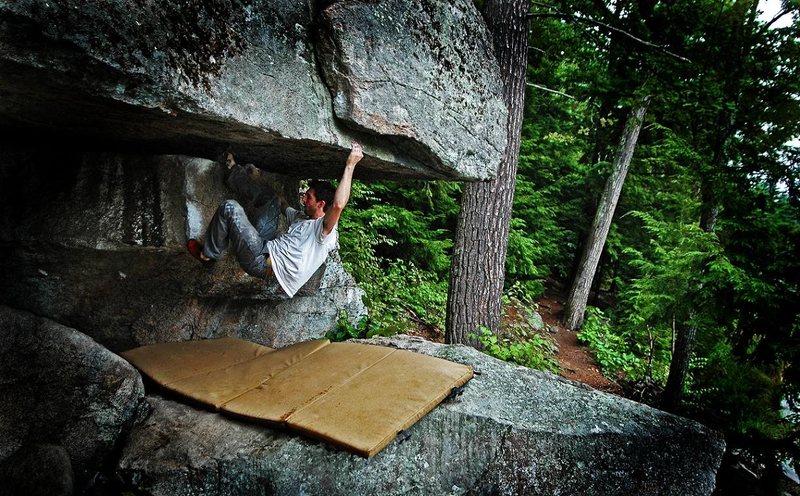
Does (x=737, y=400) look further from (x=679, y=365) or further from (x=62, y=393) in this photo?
(x=62, y=393)

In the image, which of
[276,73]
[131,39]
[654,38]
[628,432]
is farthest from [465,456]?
[654,38]

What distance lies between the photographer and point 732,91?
5.18 metres

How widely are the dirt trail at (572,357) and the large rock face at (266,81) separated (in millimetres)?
4859

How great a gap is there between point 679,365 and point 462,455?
4.37 m

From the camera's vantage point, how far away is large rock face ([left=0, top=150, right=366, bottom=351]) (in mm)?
3922

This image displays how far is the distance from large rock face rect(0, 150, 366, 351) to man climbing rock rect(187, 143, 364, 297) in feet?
0.60

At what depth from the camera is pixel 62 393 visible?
354 cm

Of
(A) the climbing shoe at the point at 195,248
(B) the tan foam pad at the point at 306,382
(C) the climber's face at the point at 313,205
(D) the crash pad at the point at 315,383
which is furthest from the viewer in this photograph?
(C) the climber's face at the point at 313,205

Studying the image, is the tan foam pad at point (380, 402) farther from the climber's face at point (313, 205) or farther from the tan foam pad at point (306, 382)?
the climber's face at point (313, 205)

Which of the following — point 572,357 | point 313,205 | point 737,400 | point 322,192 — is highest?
point 322,192

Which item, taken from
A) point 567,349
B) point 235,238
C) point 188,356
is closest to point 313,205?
point 235,238

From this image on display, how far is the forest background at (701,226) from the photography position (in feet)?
14.1

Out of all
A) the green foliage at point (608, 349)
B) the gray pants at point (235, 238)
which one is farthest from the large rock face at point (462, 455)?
the green foliage at point (608, 349)

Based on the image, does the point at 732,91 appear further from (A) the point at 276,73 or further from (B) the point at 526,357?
(A) the point at 276,73
